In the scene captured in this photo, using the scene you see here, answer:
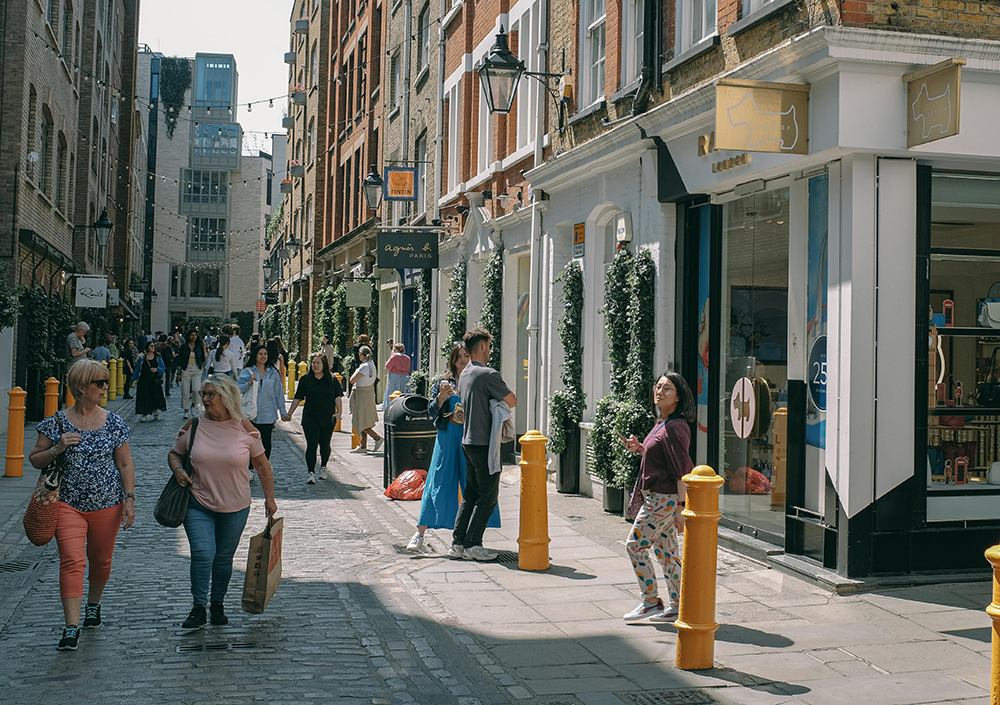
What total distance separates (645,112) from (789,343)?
308 cm

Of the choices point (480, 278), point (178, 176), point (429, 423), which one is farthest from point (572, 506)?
point (178, 176)

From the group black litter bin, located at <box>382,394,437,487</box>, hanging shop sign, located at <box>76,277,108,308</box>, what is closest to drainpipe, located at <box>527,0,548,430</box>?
black litter bin, located at <box>382,394,437,487</box>

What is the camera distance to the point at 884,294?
24.7 feet

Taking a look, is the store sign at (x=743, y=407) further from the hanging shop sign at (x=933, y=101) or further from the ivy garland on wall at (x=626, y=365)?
the hanging shop sign at (x=933, y=101)

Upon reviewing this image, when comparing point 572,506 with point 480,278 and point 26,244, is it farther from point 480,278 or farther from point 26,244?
point 26,244

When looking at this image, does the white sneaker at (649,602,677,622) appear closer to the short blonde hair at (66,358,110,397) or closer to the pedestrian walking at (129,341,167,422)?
the short blonde hair at (66,358,110,397)

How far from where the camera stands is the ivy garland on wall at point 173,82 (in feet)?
226

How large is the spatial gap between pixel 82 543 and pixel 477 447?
3336 mm

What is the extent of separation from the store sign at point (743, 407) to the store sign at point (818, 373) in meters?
0.98

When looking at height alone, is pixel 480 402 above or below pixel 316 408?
above

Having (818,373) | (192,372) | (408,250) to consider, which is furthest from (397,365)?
(818,373)

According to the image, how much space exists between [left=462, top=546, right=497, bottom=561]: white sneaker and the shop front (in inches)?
93.5

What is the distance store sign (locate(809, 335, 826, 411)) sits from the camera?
26.5 feet

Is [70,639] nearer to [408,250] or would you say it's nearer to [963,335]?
[963,335]
